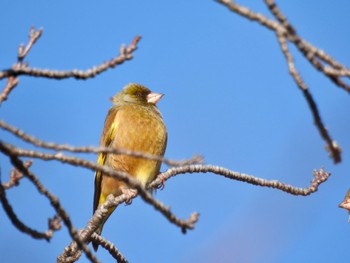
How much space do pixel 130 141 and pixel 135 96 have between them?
1.10 m

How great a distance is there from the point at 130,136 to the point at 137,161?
1.06ft

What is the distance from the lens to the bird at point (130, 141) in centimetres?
639

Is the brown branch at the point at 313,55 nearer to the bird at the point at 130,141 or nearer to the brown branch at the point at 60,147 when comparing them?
the brown branch at the point at 60,147

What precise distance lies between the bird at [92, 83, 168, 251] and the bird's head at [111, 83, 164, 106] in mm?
119

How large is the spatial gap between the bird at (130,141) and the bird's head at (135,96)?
0.39 feet

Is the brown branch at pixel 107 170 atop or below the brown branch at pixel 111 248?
below

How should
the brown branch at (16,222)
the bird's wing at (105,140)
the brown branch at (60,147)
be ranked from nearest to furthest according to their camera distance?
the brown branch at (60,147), the brown branch at (16,222), the bird's wing at (105,140)

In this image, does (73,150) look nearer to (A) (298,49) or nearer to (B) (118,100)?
(A) (298,49)

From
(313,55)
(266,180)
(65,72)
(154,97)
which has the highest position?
(154,97)

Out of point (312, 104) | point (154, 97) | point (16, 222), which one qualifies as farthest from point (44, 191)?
point (154, 97)

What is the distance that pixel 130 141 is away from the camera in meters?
6.54

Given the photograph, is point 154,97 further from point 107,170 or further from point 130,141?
point 107,170

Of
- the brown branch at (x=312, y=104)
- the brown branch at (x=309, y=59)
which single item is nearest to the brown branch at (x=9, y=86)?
the brown branch at (x=309, y=59)

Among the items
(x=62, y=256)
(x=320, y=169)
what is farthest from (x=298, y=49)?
(x=320, y=169)
